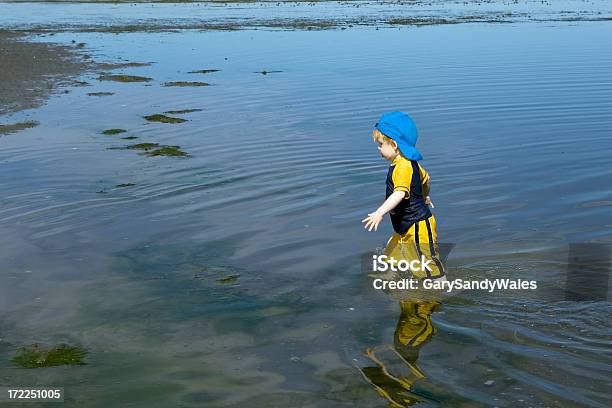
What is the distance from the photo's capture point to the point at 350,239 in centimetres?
902

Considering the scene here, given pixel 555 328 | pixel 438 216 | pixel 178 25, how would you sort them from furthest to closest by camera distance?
pixel 178 25 < pixel 438 216 < pixel 555 328

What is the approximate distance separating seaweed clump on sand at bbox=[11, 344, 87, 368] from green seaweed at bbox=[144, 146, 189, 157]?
7183 millimetres

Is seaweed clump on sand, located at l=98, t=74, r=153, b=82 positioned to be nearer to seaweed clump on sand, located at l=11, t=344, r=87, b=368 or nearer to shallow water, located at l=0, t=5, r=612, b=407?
shallow water, located at l=0, t=5, r=612, b=407

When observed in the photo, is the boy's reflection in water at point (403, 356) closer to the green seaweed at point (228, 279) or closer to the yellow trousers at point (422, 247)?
the yellow trousers at point (422, 247)

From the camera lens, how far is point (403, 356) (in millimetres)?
6113

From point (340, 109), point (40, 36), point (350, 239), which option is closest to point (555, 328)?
point (350, 239)

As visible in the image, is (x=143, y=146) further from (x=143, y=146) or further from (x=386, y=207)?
(x=386, y=207)

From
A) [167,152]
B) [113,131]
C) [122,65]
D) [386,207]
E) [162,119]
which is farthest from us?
[122,65]

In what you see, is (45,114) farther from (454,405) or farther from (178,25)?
(178,25)

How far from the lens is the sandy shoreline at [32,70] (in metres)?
20.0

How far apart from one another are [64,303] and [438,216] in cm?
439

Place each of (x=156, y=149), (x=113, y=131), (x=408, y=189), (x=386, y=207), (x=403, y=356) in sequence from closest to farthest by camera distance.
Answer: (x=403, y=356), (x=386, y=207), (x=408, y=189), (x=156, y=149), (x=113, y=131)

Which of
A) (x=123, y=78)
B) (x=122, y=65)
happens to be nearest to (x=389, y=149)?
(x=123, y=78)

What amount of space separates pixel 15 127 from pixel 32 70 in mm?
10299
